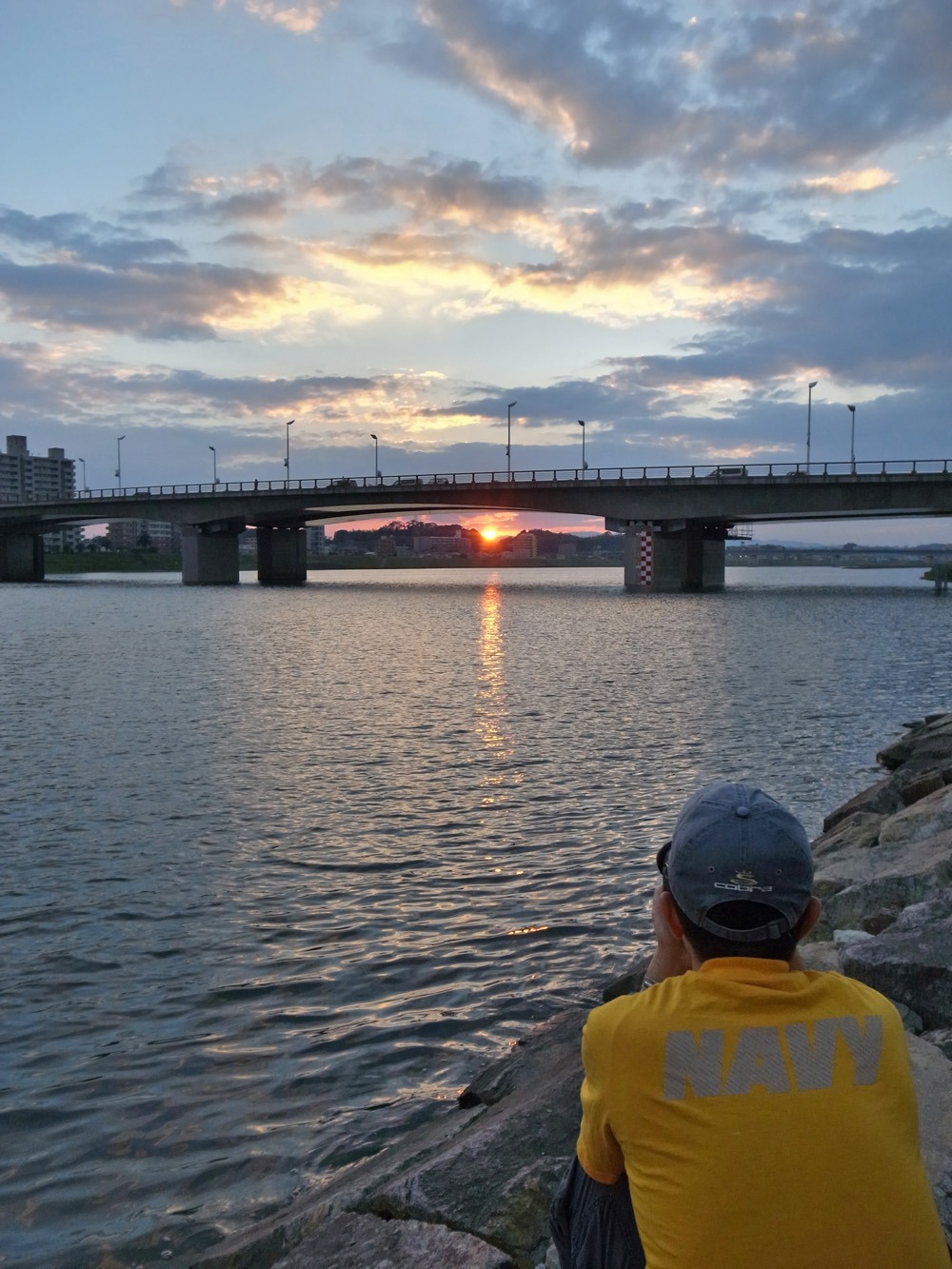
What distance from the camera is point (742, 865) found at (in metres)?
2.67

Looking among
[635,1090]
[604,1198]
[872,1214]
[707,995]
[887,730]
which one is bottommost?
[887,730]

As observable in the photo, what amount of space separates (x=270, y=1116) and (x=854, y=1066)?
186 inches

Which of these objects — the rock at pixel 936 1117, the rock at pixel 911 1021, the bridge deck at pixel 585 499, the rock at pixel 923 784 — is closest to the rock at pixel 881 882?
the rock at pixel 911 1021

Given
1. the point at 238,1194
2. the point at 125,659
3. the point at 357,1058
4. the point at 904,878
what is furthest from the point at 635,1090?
the point at 125,659

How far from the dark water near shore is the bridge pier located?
56735 millimetres

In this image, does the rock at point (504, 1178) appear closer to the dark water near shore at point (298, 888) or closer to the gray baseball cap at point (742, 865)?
the dark water near shore at point (298, 888)

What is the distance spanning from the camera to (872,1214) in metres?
2.41

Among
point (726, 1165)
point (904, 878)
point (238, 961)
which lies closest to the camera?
point (726, 1165)

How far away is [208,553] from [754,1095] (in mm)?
108537

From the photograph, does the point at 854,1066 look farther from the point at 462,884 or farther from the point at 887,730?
the point at 887,730

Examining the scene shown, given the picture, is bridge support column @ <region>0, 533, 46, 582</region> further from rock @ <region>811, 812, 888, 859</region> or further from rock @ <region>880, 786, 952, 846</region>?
rock @ <region>880, 786, 952, 846</region>

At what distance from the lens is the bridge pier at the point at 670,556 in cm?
8606

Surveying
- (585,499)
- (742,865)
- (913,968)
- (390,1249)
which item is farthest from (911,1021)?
(585,499)

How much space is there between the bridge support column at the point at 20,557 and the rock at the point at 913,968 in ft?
419
